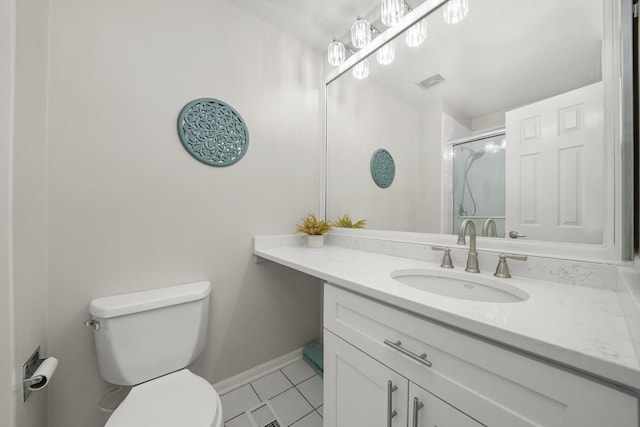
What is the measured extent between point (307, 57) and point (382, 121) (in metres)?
0.81

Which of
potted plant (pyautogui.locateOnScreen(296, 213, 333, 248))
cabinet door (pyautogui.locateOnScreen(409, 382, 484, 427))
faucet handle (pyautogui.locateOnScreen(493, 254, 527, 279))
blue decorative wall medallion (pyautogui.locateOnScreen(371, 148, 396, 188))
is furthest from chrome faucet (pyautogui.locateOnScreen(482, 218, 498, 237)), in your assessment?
potted plant (pyautogui.locateOnScreen(296, 213, 333, 248))

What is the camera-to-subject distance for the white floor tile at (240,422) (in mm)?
1163

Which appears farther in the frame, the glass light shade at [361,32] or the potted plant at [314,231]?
the potted plant at [314,231]

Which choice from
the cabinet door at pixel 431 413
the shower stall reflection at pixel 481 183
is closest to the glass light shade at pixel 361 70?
the shower stall reflection at pixel 481 183

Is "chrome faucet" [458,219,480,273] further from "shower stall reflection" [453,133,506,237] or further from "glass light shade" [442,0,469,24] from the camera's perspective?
"glass light shade" [442,0,469,24]

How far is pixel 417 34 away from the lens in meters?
1.22

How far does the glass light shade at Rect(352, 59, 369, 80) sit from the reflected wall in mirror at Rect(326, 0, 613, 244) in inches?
1.6

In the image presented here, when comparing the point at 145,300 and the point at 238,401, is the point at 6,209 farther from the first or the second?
the point at 238,401

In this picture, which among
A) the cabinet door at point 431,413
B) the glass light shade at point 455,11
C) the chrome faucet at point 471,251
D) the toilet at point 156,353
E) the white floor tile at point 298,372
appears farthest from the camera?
the white floor tile at point 298,372

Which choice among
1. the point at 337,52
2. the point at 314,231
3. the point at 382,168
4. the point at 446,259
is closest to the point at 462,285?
the point at 446,259

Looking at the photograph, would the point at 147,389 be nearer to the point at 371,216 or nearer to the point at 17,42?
the point at 17,42

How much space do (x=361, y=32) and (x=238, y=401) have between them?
2.28 meters

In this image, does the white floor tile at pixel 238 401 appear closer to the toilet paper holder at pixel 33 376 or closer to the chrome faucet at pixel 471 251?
the toilet paper holder at pixel 33 376

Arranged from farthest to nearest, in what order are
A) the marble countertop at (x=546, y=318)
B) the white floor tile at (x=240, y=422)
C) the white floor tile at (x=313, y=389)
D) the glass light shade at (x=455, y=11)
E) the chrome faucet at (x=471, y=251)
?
1. the white floor tile at (x=313, y=389)
2. the white floor tile at (x=240, y=422)
3. the glass light shade at (x=455, y=11)
4. the chrome faucet at (x=471, y=251)
5. the marble countertop at (x=546, y=318)
